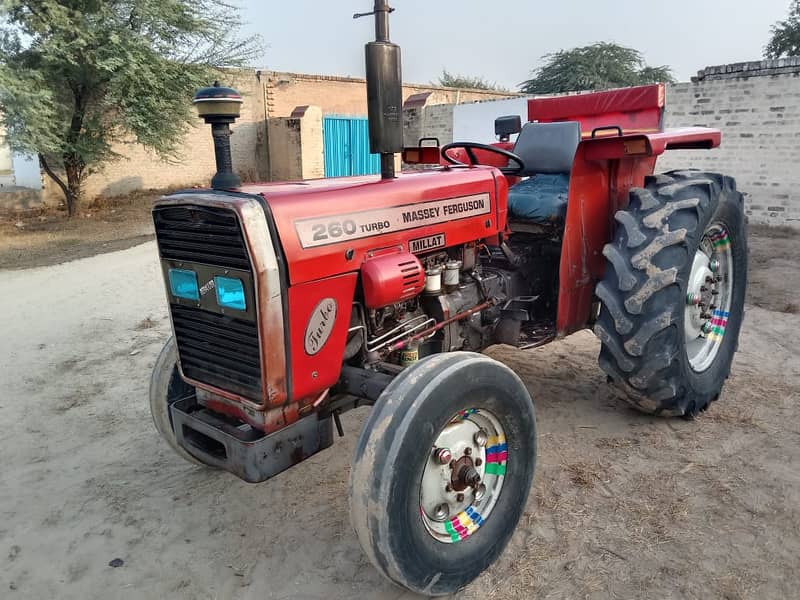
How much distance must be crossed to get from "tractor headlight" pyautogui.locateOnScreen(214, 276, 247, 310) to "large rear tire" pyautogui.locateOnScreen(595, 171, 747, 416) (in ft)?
5.96

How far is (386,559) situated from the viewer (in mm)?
1978

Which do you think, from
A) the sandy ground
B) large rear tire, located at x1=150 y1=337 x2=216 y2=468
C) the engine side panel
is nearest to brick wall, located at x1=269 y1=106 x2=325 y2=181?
the sandy ground

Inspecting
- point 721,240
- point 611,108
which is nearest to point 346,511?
point 721,240

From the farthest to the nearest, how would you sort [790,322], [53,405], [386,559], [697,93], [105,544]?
[697,93], [790,322], [53,405], [105,544], [386,559]

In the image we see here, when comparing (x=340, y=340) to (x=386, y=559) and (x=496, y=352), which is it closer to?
(x=386, y=559)

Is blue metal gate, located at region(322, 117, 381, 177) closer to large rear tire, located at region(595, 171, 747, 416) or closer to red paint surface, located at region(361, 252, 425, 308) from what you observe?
large rear tire, located at region(595, 171, 747, 416)

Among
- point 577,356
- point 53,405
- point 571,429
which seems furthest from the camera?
point 577,356

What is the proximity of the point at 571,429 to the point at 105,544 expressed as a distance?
92.5 inches

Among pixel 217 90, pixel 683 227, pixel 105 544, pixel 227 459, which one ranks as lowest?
pixel 105 544

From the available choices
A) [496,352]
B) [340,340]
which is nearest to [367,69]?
[340,340]

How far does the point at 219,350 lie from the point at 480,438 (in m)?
1.03

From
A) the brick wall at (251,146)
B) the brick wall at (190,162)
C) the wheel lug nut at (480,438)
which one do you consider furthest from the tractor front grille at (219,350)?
the brick wall at (251,146)

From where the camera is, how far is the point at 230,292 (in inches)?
89.0

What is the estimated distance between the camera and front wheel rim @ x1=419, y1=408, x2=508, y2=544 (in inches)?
88.1
